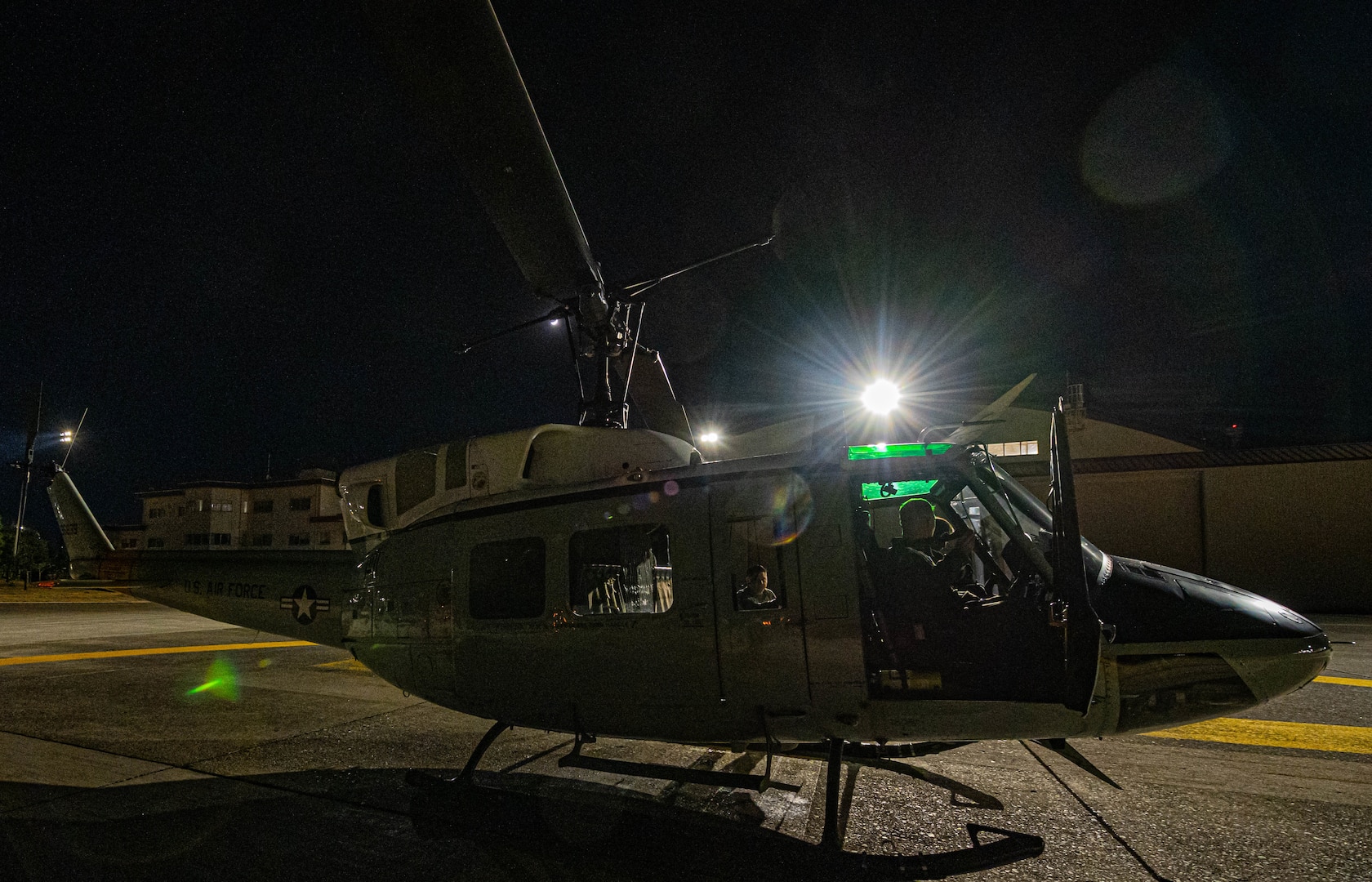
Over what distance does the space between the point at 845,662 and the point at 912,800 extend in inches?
62.2

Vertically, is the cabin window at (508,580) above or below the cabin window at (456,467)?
below

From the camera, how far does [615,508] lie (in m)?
4.50

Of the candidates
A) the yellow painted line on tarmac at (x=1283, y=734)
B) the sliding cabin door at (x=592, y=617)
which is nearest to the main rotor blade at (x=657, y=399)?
the sliding cabin door at (x=592, y=617)

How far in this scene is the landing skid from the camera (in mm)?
3707

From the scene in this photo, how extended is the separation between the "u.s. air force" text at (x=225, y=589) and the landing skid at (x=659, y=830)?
10.2 feet

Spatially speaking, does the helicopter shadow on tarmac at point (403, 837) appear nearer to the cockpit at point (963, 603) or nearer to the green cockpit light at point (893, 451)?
the cockpit at point (963, 603)

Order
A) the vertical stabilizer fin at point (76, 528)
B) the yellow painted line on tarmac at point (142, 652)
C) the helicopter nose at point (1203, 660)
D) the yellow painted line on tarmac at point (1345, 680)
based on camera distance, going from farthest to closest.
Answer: the yellow painted line on tarmac at point (142, 652) → the vertical stabilizer fin at point (76, 528) → the yellow painted line on tarmac at point (1345, 680) → the helicopter nose at point (1203, 660)

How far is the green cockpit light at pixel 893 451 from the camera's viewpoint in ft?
13.5

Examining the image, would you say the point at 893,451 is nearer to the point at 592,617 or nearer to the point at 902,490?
the point at 902,490

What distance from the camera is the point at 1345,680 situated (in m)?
8.40

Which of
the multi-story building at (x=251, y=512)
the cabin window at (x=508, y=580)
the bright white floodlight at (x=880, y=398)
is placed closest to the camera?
the cabin window at (x=508, y=580)

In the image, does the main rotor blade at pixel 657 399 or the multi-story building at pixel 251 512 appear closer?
the main rotor blade at pixel 657 399

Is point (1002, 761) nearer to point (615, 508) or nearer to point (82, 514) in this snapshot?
point (615, 508)

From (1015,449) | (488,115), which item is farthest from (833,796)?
(1015,449)
